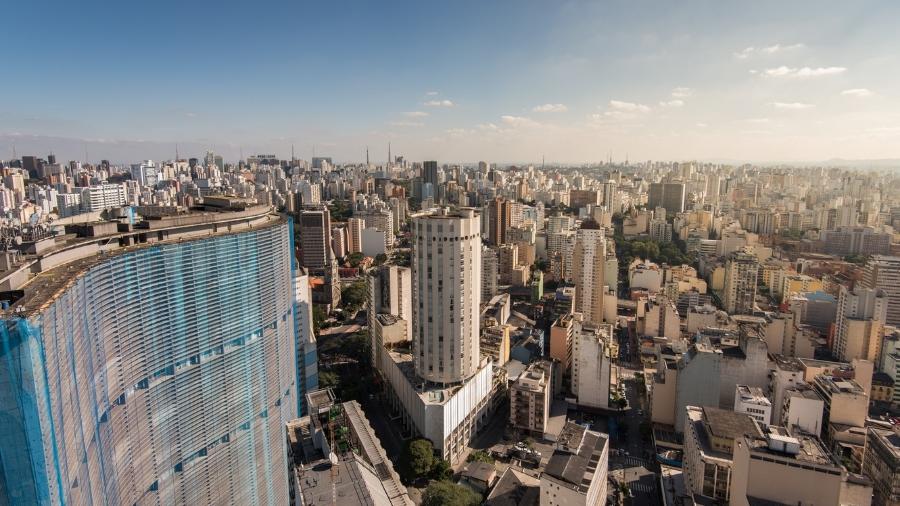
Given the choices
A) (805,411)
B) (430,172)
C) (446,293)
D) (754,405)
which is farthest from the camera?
(430,172)

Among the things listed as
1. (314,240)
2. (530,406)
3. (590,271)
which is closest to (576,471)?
(530,406)

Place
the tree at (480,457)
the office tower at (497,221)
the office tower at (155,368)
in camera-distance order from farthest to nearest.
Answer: the office tower at (497,221) → the tree at (480,457) → the office tower at (155,368)

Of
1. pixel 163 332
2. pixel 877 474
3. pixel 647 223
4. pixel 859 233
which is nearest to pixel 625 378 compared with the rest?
pixel 877 474

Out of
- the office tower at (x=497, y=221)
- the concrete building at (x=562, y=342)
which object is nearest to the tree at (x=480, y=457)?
the concrete building at (x=562, y=342)

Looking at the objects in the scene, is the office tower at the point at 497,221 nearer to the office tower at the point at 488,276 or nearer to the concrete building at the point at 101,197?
the office tower at the point at 488,276

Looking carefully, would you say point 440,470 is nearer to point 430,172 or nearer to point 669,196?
point 669,196
